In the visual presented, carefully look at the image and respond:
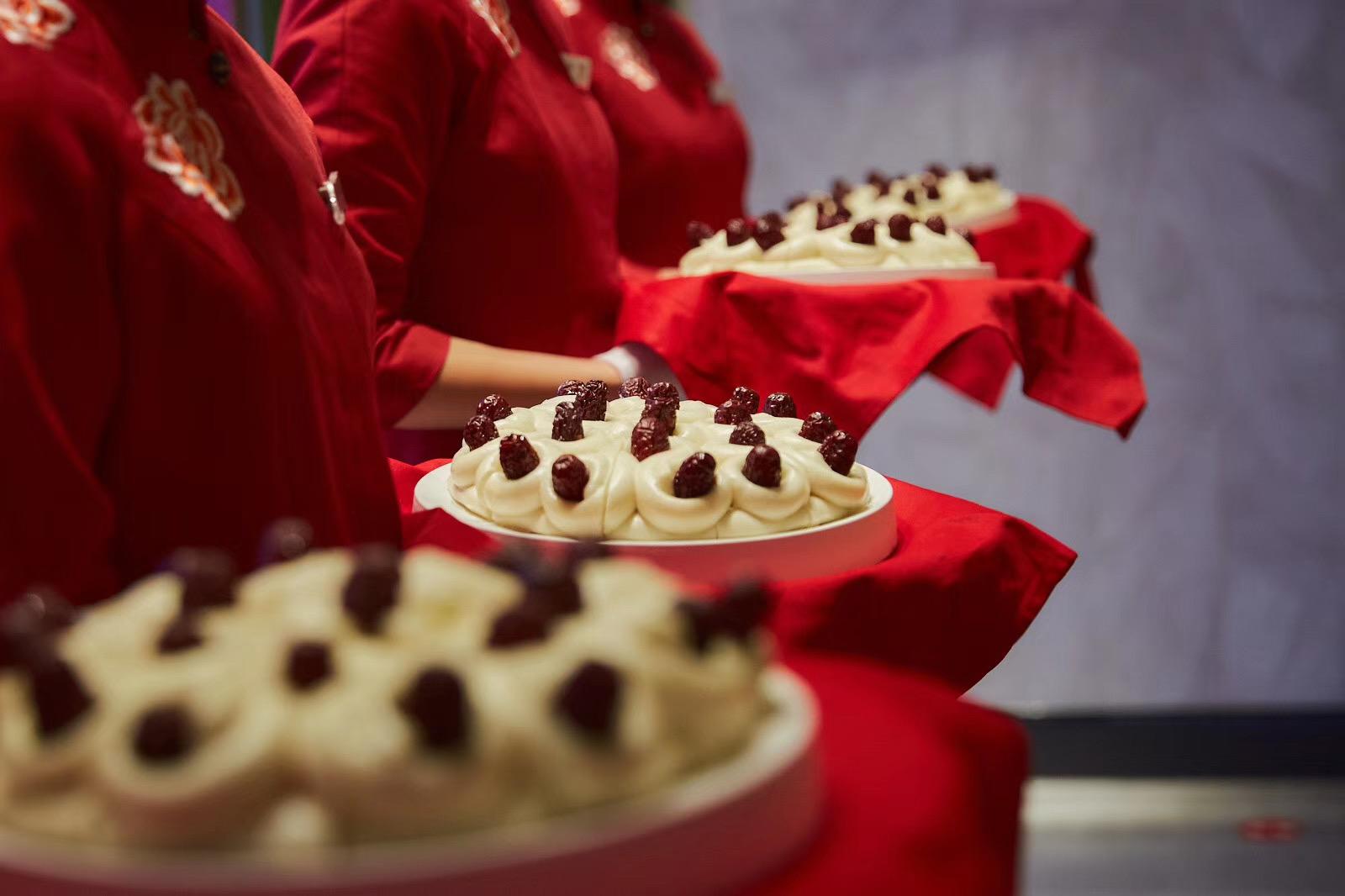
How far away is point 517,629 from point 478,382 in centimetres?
106

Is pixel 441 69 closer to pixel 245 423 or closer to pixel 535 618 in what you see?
pixel 245 423

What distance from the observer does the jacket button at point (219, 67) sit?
93 cm

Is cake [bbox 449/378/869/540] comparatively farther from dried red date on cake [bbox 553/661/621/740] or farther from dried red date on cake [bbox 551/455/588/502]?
dried red date on cake [bbox 553/661/621/740]

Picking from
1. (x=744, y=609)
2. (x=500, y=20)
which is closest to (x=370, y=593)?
(x=744, y=609)

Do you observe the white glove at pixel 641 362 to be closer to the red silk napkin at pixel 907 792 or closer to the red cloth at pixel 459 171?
the red cloth at pixel 459 171

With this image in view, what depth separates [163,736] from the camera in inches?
20.3

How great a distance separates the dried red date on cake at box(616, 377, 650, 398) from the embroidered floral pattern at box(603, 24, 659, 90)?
3.21 feet

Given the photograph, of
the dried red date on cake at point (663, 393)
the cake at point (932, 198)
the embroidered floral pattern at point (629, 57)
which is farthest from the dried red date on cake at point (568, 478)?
the embroidered floral pattern at point (629, 57)

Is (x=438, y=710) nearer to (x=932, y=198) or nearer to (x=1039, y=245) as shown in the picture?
(x=932, y=198)

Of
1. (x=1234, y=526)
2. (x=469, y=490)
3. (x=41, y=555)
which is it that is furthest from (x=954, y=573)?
(x=1234, y=526)

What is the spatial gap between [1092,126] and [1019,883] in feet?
11.2

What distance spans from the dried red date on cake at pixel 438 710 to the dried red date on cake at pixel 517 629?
0.05m

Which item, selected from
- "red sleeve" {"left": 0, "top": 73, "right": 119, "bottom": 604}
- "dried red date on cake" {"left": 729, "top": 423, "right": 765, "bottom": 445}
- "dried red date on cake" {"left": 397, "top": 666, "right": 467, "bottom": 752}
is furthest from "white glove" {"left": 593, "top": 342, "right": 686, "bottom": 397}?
"dried red date on cake" {"left": 397, "top": 666, "right": 467, "bottom": 752}

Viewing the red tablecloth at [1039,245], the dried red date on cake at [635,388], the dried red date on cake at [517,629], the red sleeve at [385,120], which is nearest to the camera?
the dried red date on cake at [517,629]
